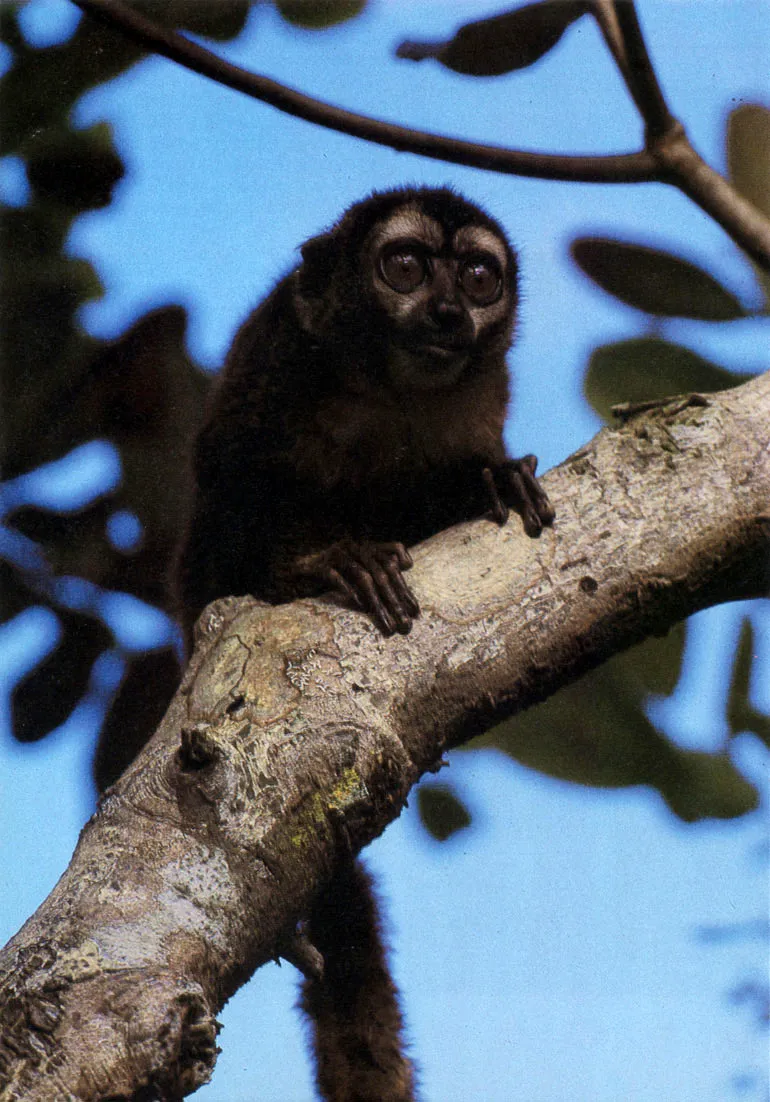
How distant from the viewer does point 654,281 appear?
3.09 meters

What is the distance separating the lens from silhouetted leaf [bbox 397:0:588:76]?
10.2 ft

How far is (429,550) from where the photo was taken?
7.57ft

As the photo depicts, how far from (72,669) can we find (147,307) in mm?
1049

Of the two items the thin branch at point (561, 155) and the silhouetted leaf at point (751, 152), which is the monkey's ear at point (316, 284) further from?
the silhouetted leaf at point (751, 152)

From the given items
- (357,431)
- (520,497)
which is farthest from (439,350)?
(520,497)

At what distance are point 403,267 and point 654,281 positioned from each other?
28.9 inches

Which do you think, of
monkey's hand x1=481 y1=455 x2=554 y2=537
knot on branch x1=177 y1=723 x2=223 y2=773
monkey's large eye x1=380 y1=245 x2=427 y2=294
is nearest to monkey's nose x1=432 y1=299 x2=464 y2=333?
monkey's large eye x1=380 y1=245 x2=427 y2=294

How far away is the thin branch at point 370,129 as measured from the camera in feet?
9.36

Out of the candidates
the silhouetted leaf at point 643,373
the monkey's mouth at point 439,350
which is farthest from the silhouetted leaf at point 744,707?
the monkey's mouth at point 439,350

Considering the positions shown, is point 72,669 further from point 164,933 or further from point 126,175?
point 164,933

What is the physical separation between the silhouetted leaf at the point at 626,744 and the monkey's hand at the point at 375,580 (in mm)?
797

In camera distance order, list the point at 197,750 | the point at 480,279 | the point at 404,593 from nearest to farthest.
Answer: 1. the point at 197,750
2. the point at 404,593
3. the point at 480,279

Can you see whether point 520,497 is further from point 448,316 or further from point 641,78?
point 641,78

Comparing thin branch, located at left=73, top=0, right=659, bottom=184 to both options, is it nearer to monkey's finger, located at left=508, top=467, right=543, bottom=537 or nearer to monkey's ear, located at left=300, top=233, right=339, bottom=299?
monkey's ear, located at left=300, top=233, right=339, bottom=299
